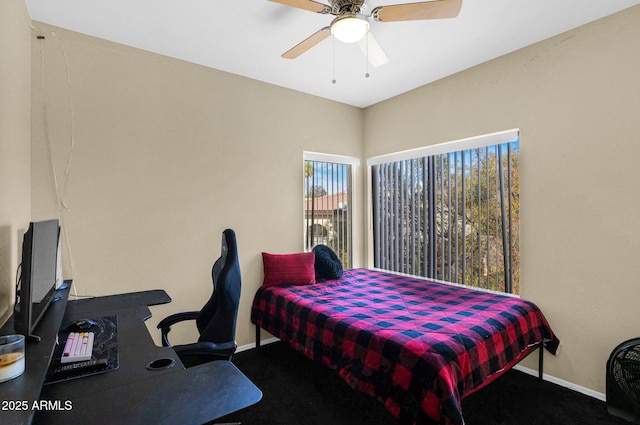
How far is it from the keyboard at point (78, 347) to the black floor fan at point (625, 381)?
2.93 meters

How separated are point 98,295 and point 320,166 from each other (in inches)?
99.5

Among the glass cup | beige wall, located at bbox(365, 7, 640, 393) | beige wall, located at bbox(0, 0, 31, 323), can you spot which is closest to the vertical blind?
beige wall, located at bbox(365, 7, 640, 393)

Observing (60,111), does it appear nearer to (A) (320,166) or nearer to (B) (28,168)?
(B) (28,168)

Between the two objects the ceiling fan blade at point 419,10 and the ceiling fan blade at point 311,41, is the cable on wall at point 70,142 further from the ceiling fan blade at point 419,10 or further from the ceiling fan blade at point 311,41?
the ceiling fan blade at point 419,10

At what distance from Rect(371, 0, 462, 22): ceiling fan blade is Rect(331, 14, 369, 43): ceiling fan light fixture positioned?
0.43 ft

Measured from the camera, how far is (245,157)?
3.25m

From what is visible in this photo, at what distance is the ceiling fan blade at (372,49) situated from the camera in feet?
7.01

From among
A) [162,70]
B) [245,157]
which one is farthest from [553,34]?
[162,70]

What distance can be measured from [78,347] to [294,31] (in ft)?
7.66

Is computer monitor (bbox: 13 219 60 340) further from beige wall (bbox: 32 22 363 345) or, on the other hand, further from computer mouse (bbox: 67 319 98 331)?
beige wall (bbox: 32 22 363 345)

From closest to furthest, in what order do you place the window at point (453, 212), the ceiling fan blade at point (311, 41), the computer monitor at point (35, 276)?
the computer monitor at point (35, 276), the ceiling fan blade at point (311, 41), the window at point (453, 212)

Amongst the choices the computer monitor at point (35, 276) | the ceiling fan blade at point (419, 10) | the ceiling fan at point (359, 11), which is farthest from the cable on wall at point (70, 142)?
the ceiling fan blade at point (419, 10)

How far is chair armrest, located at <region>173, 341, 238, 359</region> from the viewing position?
1634mm

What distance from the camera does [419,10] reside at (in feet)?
5.73
